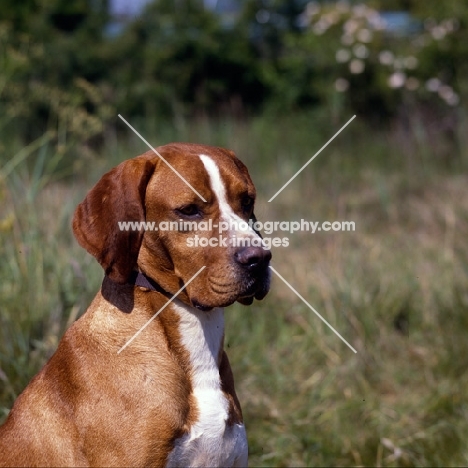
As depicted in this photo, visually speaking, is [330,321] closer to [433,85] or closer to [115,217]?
[115,217]

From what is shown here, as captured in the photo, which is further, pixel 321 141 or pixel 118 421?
pixel 321 141

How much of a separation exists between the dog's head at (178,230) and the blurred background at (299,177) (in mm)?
1533

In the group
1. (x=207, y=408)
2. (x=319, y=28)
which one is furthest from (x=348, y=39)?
(x=207, y=408)

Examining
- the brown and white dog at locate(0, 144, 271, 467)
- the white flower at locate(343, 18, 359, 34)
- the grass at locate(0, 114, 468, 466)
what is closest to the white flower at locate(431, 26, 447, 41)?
the white flower at locate(343, 18, 359, 34)

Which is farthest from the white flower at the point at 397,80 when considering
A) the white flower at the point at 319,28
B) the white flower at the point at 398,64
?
the white flower at the point at 319,28

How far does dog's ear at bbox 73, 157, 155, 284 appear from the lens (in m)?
3.26

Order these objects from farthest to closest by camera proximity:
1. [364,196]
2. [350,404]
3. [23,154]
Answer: [364,196] < [23,154] < [350,404]

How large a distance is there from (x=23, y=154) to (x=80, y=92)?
510cm

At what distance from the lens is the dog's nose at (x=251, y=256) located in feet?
10.5

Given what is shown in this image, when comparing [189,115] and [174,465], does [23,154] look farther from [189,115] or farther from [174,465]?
[189,115]

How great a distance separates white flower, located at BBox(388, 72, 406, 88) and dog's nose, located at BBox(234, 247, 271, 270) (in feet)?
30.3

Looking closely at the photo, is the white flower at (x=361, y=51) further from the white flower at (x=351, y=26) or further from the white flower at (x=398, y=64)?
the white flower at (x=398, y=64)

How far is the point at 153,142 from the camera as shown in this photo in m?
10.0

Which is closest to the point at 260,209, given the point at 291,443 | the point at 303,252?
the point at 303,252
